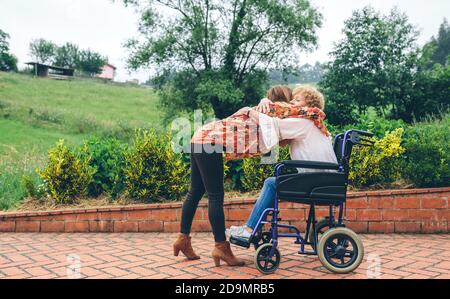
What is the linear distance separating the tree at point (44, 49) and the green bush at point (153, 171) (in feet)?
276

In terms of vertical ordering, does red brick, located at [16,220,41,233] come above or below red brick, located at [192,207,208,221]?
below

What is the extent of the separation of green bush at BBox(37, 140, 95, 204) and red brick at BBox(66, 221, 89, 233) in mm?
460

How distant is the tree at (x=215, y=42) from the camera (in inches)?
763

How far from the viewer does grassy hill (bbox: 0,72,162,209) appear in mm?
8959

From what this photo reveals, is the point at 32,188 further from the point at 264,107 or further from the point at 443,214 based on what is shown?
the point at 443,214

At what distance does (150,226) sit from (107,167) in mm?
1143

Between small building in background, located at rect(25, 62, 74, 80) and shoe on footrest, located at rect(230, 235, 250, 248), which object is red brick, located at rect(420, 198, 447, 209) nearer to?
shoe on footrest, located at rect(230, 235, 250, 248)

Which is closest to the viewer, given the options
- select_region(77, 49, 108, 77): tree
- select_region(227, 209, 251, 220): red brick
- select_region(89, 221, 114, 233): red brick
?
select_region(227, 209, 251, 220): red brick

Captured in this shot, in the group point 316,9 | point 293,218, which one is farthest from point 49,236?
point 316,9

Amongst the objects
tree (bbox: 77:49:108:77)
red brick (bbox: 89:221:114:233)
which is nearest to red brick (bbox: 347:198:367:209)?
red brick (bbox: 89:221:114:233)

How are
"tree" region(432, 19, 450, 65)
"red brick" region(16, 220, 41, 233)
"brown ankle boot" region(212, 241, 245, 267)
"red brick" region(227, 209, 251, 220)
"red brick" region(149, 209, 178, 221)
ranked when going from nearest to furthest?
1. "brown ankle boot" region(212, 241, 245, 267)
2. "red brick" region(227, 209, 251, 220)
3. "red brick" region(149, 209, 178, 221)
4. "red brick" region(16, 220, 41, 233)
5. "tree" region(432, 19, 450, 65)

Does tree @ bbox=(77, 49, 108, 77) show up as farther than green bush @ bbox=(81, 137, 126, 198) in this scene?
Yes

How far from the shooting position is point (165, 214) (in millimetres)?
5332

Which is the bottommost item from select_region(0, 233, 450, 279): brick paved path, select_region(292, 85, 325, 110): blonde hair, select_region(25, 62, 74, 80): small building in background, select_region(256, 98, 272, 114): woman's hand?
select_region(0, 233, 450, 279): brick paved path
